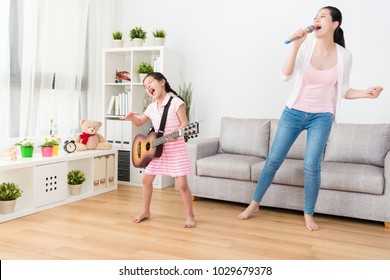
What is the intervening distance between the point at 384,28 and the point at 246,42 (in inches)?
50.4

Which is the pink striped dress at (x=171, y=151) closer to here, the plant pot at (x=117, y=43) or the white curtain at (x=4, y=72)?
A: the white curtain at (x=4, y=72)

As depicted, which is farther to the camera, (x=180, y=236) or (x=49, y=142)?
(x=49, y=142)

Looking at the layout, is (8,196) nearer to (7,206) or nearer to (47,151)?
(7,206)

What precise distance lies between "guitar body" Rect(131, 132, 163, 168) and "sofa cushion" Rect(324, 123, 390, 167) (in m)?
1.55

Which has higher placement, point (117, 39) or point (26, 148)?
point (117, 39)

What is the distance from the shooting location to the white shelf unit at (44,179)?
3.18 meters

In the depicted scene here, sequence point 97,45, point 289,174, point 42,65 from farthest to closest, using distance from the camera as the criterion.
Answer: point 97,45
point 42,65
point 289,174

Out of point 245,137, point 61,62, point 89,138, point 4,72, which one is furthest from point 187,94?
point 4,72

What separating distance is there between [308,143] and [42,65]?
8.12 ft

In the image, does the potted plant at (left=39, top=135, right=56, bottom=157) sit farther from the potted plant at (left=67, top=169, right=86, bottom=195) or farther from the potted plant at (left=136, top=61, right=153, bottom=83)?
the potted plant at (left=136, top=61, right=153, bottom=83)

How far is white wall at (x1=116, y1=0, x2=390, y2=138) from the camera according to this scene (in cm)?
381

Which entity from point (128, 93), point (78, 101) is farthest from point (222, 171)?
point (78, 101)

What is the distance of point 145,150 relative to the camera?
2.88 metres

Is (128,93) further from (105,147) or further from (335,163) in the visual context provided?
(335,163)
